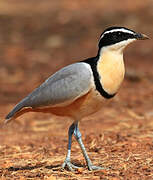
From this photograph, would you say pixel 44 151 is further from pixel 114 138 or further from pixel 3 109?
pixel 3 109

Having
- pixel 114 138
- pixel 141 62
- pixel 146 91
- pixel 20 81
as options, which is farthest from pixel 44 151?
pixel 141 62

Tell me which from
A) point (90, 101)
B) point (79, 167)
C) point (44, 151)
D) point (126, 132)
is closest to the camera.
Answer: point (90, 101)

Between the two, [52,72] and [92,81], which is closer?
[92,81]

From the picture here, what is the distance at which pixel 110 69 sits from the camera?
17.5 ft

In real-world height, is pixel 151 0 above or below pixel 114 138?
above

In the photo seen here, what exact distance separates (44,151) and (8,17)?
12.4m

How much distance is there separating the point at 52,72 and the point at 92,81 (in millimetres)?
7863

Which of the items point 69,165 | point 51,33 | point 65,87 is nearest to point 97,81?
point 65,87

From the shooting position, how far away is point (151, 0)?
64.9ft

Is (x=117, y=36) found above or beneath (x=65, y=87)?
above

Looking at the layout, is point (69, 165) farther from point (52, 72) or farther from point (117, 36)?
point (52, 72)

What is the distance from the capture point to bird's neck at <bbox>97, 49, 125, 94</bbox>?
17.4ft

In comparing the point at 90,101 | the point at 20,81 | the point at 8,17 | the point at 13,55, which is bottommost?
the point at 90,101

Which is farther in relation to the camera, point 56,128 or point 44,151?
point 56,128
